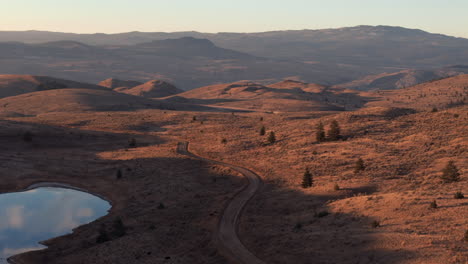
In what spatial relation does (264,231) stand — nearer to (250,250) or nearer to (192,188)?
(250,250)

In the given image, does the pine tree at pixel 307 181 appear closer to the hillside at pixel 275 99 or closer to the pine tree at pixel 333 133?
the pine tree at pixel 333 133

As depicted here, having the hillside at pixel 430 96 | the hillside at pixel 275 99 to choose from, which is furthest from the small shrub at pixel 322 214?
the hillside at pixel 430 96

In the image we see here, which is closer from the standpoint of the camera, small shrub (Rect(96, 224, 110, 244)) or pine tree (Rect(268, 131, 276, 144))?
small shrub (Rect(96, 224, 110, 244))

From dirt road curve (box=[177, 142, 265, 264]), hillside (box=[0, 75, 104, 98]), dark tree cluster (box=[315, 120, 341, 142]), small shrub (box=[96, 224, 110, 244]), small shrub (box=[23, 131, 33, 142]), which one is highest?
hillside (box=[0, 75, 104, 98])

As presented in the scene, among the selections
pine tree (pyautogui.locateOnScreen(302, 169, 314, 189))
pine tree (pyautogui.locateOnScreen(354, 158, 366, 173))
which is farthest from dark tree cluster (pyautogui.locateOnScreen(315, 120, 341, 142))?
pine tree (pyautogui.locateOnScreen(302, 169, 314, 189))

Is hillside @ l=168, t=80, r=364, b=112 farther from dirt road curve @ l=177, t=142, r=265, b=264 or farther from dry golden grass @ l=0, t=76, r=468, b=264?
dirt road curve @ l=177, t=142, r=265, b=264

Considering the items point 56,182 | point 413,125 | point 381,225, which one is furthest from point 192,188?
point 413,125

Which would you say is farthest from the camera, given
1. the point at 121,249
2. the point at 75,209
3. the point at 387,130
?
the point at 387,130
